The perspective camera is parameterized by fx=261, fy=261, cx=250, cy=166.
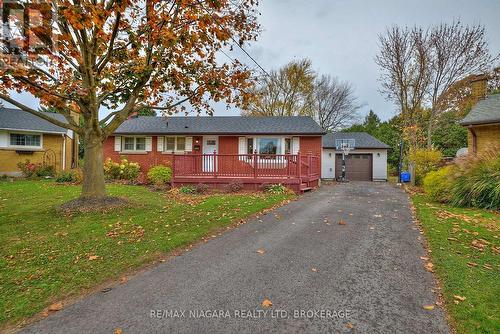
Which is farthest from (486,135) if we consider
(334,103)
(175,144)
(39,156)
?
(39,156)

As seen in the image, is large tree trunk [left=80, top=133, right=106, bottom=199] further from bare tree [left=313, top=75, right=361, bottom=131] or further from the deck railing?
bare tree [left=313, top=75, right=361, bottom=131]

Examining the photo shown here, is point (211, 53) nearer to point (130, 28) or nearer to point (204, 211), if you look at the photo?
point (130, 28)

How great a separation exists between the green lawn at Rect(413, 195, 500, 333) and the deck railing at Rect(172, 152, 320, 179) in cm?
574

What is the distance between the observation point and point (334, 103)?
31984mm

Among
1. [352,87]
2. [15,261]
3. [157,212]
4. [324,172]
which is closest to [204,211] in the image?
[157,212]

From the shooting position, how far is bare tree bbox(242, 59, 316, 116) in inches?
1161

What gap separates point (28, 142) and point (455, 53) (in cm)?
2806

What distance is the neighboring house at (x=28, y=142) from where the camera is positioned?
16.4 metres

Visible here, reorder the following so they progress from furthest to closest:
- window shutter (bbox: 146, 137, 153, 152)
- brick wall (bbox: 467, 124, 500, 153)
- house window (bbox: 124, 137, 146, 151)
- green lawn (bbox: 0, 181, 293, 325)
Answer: house window (bbox: 124, 137, 146, 151) → window shutter (bbox: 146, 137, 153, 152) → brick wall (bbox: 467, 124, 500, 153) → green lawn (bbox: 0, 181, 293, 325)

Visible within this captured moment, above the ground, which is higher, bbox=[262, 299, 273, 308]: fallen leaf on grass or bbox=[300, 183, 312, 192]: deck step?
bbox=[300, 183, 312, 192]: deck step

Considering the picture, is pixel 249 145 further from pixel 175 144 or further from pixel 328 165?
pixel 328 165

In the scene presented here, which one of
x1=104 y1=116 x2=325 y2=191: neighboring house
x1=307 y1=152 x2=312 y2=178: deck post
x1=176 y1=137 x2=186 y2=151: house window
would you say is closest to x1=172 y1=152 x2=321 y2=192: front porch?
x1=307 y1=152 x2=312 y2=178: deck post

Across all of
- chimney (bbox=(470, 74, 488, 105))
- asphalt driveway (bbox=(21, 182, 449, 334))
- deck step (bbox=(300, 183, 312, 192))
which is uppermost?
chimney (bbox=(470, 74, 488, 105))

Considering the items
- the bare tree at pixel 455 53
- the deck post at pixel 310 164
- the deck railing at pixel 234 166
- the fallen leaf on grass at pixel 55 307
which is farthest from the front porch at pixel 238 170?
the bare tree at pixel 455 53
